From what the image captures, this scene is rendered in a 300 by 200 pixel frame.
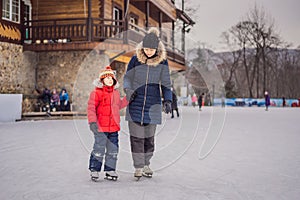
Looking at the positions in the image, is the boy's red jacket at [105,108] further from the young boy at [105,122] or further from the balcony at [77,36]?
the balcony at [77,36]

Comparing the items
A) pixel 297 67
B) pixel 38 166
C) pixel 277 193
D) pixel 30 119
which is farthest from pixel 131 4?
pixel 297 67

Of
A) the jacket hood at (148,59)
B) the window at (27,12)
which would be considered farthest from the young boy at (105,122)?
the window at (27,12)

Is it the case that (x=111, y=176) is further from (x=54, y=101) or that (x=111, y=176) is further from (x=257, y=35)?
(x=257, y=35)

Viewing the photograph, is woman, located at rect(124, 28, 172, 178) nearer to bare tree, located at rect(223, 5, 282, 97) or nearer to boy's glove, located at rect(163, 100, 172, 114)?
boy's glove, located at rect(163, 100, 172, 114)

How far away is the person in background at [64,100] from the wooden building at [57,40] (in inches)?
21.2

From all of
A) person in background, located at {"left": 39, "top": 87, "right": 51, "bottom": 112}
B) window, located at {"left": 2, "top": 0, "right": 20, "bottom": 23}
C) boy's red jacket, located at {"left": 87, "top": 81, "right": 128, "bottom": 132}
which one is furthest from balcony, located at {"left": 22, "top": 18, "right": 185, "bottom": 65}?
boy's red jacket, located at {"left": 87, "top": 81, "right": 128, "bottom": 132}

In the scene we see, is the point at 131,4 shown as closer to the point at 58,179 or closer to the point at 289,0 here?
the point at 289,0

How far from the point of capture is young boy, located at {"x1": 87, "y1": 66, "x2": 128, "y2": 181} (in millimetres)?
3840

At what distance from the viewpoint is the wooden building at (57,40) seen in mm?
13852

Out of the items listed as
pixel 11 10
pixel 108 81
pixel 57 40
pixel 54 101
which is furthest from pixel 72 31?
pixel 108 81

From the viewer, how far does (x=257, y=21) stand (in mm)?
40031

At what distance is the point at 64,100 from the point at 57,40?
2.77 meters

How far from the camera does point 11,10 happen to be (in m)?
14.1

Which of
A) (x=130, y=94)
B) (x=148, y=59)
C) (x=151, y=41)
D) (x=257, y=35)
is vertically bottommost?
(x=130, y=94)
